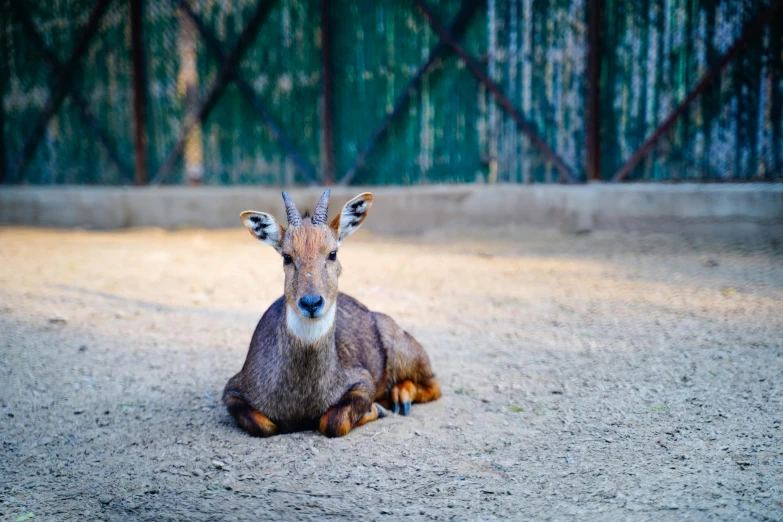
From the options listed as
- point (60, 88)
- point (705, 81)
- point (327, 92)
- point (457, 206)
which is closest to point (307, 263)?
point (457, 206)

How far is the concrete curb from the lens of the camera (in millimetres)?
8188

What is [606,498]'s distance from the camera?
313 cm

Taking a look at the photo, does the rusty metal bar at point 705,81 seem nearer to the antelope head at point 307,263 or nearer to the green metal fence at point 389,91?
the green metal fence at point 389,91

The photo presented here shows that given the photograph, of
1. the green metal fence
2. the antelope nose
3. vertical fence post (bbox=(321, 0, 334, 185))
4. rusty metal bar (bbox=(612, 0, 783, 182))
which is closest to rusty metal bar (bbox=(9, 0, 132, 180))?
the green metal fence

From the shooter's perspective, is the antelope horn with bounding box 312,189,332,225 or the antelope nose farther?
the antelope horn with bounding box 312,189,332,225

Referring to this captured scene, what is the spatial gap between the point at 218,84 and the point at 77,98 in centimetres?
268

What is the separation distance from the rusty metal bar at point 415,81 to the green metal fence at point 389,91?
2 centimetres

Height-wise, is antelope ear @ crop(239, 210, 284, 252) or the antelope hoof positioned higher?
antelope ear @ crop(239, 210, 284, 252)

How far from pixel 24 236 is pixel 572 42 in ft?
25.4

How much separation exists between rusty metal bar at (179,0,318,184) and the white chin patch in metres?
7.11

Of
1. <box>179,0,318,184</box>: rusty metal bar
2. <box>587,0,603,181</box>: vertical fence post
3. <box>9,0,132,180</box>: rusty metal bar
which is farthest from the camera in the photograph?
<box>9,0,132,180</box>: rusty metal bar

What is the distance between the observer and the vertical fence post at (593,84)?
8.99 m

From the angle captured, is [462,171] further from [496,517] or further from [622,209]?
[496,517]

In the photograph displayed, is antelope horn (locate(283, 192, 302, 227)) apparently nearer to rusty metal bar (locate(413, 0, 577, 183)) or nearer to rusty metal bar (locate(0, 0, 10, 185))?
rusty metal bar (locate(413, 0, 577, 183))
